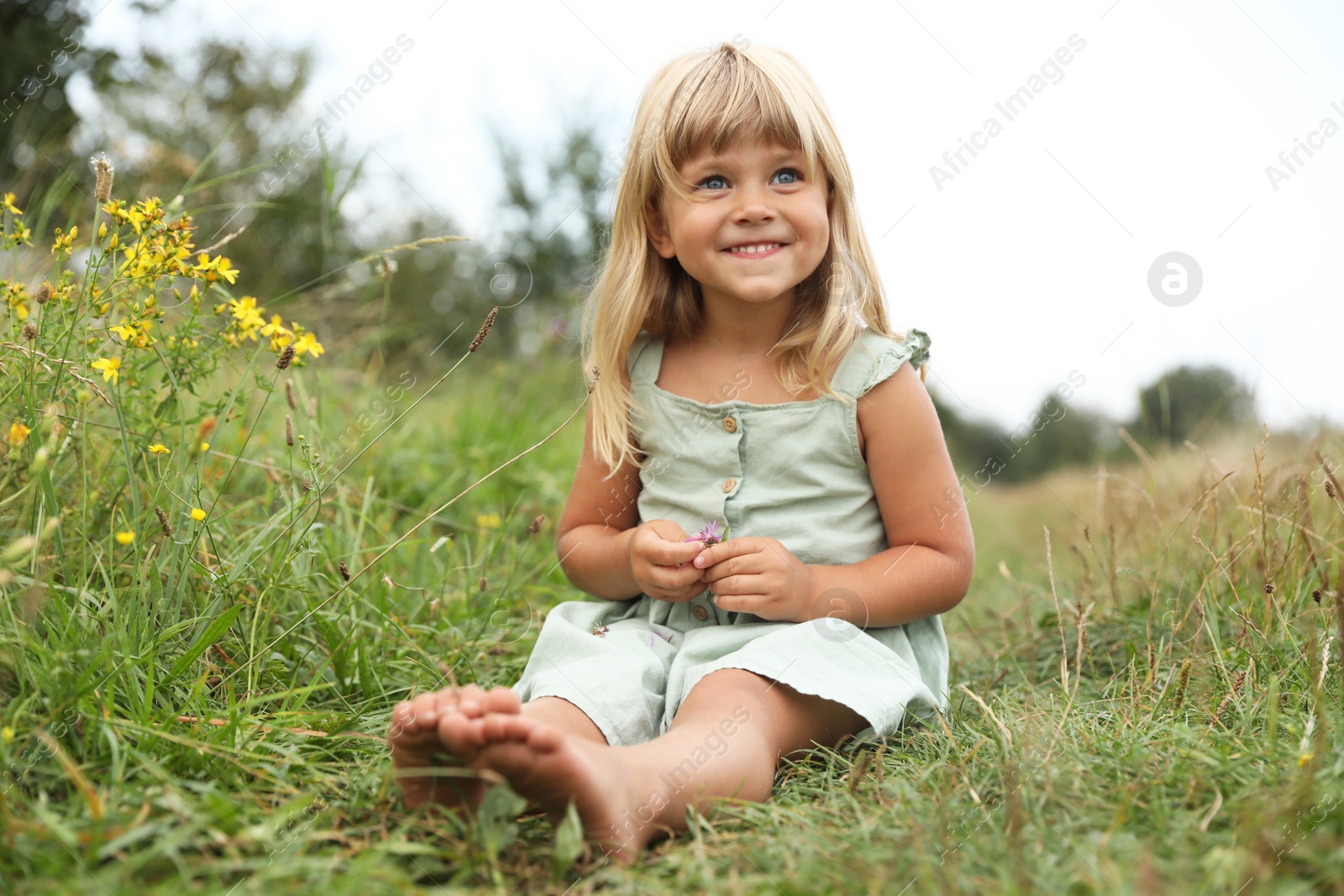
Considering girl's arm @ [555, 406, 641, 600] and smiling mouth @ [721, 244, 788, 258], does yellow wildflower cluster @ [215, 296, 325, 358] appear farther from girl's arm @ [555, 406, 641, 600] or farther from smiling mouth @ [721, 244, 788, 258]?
smiling mouth @ [721, 244, 788, 258]

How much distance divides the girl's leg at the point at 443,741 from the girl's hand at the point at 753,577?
1.75 feet

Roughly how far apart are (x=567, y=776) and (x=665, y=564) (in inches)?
22.6

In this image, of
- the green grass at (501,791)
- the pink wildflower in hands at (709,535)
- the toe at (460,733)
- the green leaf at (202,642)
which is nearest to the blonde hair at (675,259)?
the pink wildflower in hands at (709,535)

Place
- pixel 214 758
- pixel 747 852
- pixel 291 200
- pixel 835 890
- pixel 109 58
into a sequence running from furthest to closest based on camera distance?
pixel 291 200 → pixel 109 58 → pixel 214 758 → pixel 747 852 → pixel 835 890

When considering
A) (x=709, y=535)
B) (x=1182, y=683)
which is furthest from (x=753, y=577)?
(x=1182, y=683)

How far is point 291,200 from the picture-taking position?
10.0 m

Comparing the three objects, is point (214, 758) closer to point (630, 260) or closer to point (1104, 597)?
point (630, 260)

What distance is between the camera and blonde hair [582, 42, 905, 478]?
183cm

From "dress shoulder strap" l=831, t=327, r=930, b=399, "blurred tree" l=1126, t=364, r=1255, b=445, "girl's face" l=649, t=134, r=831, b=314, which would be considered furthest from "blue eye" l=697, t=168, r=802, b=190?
"blurred tree" l=1126, t=364, r=1255, b=445

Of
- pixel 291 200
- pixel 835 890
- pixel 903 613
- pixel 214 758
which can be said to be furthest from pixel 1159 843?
pixel 291 200

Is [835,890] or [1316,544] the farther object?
[1316,544]

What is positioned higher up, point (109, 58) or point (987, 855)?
point (109, 58)

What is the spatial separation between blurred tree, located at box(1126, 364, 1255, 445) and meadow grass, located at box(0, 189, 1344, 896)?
29.1 inches

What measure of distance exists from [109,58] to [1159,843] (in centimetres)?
590
